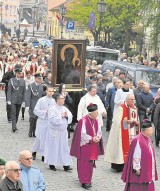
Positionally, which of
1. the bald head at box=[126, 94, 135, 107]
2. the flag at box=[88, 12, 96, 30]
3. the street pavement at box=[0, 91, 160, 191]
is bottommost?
the street pavement at box=[0, 91, 160, 191]

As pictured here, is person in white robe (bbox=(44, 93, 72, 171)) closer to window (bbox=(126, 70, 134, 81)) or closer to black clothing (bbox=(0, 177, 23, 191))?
black clothing (bbox=(0, 177, 23, 191))

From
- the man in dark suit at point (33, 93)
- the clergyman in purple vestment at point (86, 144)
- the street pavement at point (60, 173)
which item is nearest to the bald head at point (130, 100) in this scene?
the clergyman in purple vestment at point (86, 144)

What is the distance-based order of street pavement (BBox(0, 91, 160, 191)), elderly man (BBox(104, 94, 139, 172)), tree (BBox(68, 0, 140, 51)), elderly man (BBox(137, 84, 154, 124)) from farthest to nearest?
1. tree (BBox(68, 0, 140, 51))
2. elderly man (BBox(137, 84, 154, 124))
3. elderly man (BBox(104, 94, 139, 172))
4. street pavement (BBox(0, 91, 160, 191))

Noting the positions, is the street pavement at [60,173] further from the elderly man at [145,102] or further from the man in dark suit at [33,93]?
the elderly man at [145,102]

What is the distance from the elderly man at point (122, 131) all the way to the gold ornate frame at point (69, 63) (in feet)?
14.1

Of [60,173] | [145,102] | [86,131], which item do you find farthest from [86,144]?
[145,102]

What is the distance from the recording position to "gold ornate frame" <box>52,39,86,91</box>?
20.1 metres

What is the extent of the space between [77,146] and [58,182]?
81 centimetres

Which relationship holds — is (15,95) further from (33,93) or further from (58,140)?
(58,140)

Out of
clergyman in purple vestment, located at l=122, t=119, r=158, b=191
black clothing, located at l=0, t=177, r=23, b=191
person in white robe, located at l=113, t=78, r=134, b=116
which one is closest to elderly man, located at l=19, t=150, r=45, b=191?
black clothing, located at l=0, t=177, r=23, b=191

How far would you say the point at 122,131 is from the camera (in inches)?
638

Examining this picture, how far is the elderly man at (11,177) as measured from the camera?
9.77 meters

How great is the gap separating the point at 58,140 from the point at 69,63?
4.54 meters

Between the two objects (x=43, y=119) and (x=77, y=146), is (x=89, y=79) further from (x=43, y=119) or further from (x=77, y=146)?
(x=77, y=146)
